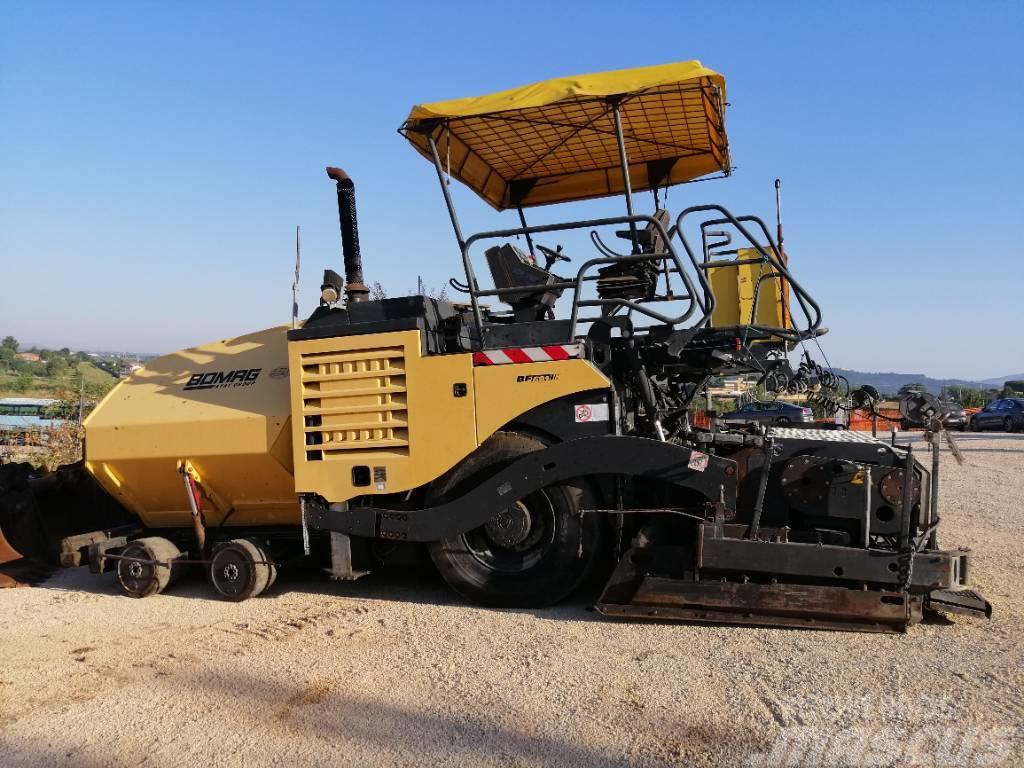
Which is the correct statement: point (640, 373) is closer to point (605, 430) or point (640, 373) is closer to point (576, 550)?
point (605, 430)

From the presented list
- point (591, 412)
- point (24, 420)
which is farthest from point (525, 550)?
point (24, 420)

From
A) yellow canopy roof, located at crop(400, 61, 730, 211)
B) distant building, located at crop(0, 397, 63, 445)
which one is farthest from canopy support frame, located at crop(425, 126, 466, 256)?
distant building, located at crop(0, 397, 63, 445)

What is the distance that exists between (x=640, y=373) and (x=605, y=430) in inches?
20.9

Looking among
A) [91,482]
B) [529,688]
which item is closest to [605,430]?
[529,688]

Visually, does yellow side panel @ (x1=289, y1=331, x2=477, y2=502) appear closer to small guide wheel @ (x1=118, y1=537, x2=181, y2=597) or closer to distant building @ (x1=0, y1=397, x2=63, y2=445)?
small guide wheel @ (x1=118, y1=537, x2=181, y2=597)

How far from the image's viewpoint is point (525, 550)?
5629 millimetres

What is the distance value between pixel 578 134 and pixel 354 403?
266 centimetres

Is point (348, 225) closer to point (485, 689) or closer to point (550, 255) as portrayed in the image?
point (550, 255)

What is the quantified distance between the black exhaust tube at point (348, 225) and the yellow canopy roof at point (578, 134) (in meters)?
0.78

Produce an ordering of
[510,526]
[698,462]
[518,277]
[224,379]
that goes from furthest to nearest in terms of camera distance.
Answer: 1. [224,379]
2. [518,277]
3. [510,526]
4. [698,462]

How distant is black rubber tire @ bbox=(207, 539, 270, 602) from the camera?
602 cm

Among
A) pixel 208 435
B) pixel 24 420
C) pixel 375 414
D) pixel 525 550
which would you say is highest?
pixel 375 414

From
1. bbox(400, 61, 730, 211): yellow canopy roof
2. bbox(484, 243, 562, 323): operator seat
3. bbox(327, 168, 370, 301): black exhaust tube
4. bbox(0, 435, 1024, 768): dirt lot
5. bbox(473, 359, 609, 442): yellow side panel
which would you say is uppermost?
bbox(400, 61, 730, 211): yellow canopy roof

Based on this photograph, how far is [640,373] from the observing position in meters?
5.72
